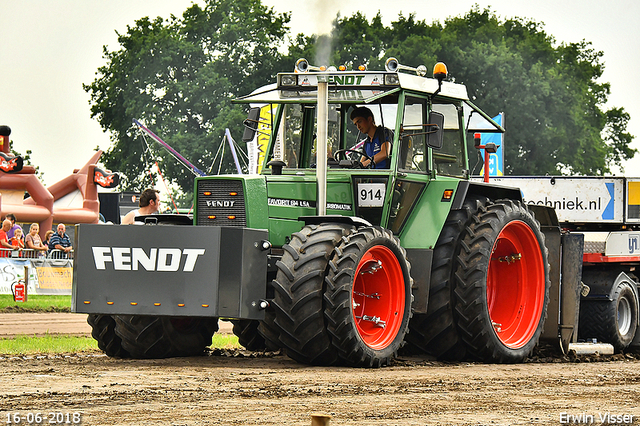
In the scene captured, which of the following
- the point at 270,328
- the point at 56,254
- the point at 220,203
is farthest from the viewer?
the point at 56,254

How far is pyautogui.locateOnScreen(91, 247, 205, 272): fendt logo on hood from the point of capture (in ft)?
28.2

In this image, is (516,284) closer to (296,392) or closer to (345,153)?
(345,153)

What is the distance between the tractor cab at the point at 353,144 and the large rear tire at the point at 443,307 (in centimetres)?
26

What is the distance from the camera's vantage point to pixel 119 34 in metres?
54.6

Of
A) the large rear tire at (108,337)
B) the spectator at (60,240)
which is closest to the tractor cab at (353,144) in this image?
the large rear tire at (108,337)

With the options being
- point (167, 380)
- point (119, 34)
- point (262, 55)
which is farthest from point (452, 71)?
point (167, 380)

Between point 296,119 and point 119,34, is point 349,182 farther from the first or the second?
point 119,34

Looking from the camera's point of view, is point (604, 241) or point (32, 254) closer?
point (604, 241)

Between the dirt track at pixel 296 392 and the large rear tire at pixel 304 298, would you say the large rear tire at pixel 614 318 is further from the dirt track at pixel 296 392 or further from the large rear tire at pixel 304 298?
the large rear tire at pixel 304 298

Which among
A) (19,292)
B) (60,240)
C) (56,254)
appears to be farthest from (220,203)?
(60,240)

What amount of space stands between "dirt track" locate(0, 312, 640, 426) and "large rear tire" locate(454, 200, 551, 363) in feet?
1.58

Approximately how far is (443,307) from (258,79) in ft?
135

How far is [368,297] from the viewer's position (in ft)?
31.0

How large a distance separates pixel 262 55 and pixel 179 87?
4.51 meters
